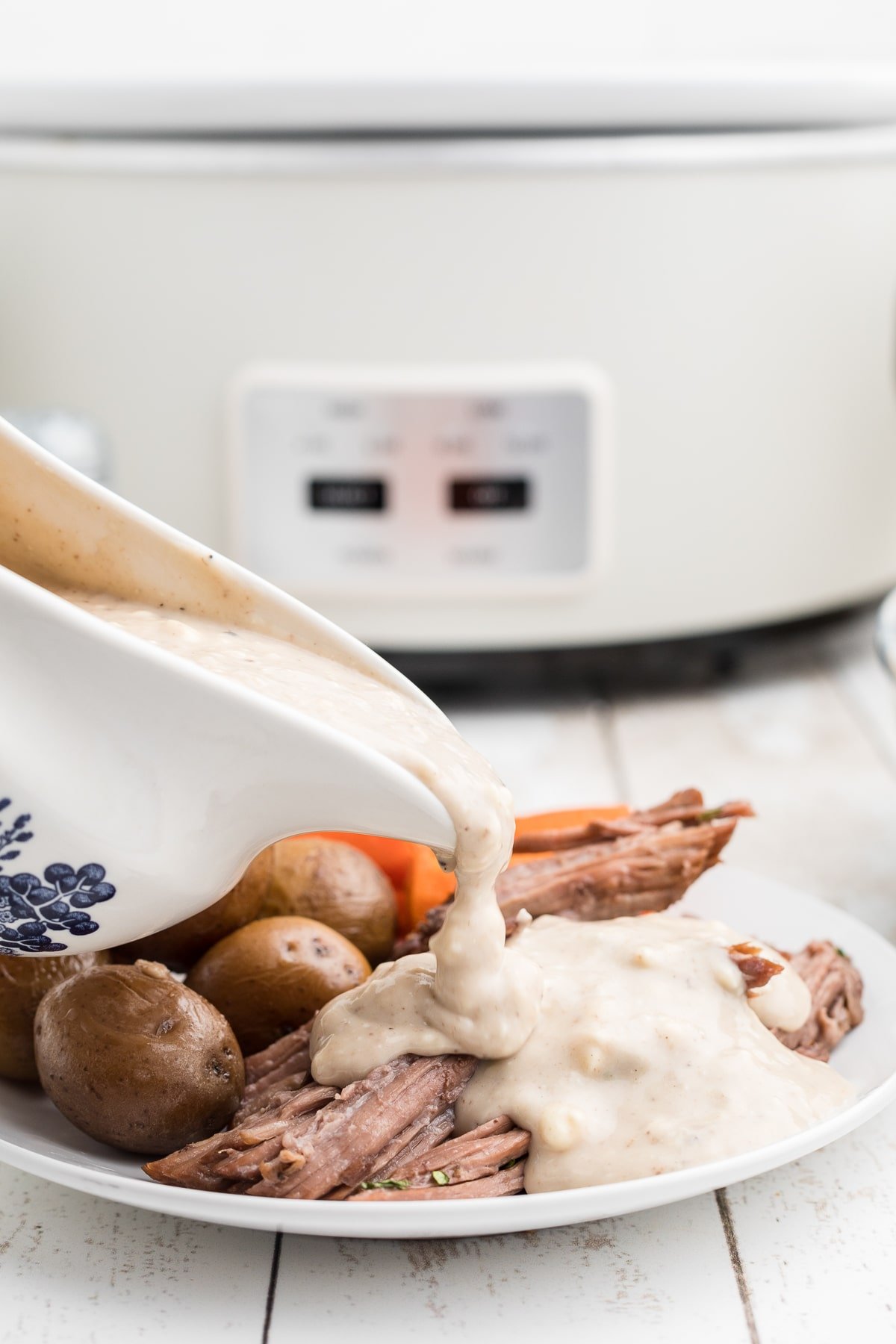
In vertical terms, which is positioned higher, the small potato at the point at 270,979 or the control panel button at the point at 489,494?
the small potato at the point at 270,979

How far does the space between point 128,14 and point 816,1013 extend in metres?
1.47

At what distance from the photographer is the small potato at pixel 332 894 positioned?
0.92 m

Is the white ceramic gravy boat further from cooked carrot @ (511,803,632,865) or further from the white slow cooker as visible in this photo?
the white slow cooker

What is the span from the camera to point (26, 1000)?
2.70 feet

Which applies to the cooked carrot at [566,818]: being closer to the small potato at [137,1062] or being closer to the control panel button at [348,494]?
the small potato at [137,1062]

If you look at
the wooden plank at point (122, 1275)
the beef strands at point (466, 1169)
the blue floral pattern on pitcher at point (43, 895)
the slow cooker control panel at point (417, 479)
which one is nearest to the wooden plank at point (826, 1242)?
the beef strands at point (466, 1169)

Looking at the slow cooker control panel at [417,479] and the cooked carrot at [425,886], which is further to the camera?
the slow cooker control panel at [417,479]

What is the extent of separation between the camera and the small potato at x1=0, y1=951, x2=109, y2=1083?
81 cm

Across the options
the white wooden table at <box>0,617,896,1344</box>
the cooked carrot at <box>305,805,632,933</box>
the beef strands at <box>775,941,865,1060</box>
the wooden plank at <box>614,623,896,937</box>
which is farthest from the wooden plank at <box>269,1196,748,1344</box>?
the wooden plank at <box>614,623,896,937</box>

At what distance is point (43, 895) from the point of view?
0.70 m

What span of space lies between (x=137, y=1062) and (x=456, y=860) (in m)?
0.17

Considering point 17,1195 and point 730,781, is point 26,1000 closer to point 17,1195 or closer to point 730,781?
point 17,1195

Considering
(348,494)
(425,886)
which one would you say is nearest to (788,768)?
(348,494)

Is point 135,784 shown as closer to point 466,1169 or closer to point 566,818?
point 466,1169
